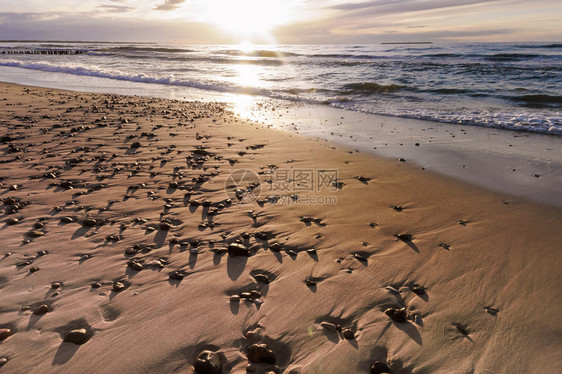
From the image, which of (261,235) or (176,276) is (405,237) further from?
(176,276)

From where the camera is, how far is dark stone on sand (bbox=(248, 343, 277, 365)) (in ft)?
8.16

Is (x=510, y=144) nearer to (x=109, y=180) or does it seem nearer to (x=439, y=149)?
(x=439, y=149)

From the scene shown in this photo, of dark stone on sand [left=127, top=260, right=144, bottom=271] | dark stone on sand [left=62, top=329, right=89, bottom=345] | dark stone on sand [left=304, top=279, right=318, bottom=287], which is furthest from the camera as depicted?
dark stone on sand [left=127, top=260, right=144, bottom=271]

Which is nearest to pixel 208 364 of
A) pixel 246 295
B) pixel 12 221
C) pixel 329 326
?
pixel 246 295

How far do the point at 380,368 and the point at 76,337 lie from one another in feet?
8.67

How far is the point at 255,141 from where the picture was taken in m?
8.77

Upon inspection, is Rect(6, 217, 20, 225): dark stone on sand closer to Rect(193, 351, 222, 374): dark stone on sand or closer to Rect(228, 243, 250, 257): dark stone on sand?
Rect(228, 243, 250, 257): dark stone on sand

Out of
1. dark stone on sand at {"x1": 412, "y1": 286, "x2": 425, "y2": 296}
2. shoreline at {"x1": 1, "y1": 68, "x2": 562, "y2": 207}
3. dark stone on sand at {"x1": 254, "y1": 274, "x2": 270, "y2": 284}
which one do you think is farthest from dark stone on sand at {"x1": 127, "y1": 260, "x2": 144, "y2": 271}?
shoreline at {"x1": 1, "y1": 68, "x2": 562, "y2": 207}

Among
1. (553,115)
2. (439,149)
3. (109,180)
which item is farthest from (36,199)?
(553,115)

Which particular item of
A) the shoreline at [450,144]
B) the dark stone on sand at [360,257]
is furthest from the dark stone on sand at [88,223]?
the shoreline at [450,144]

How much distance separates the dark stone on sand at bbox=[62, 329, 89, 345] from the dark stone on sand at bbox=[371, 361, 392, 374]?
252 cm

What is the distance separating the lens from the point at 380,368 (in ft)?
8.00

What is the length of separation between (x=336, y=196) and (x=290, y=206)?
1.00 meters

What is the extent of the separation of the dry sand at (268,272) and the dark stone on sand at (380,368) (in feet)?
0.06
